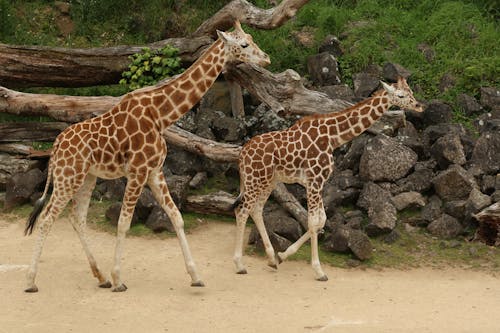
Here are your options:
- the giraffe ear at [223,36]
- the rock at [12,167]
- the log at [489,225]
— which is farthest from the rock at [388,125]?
the rock at [12,167]

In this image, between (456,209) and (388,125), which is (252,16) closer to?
(388,125)

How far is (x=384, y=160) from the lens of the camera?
45.6 ft

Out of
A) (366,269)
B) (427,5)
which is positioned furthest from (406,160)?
(427,5)

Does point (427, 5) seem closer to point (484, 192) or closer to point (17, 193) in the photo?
point (484, 192)

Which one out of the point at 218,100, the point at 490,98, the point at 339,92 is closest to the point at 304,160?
the point at 339,92

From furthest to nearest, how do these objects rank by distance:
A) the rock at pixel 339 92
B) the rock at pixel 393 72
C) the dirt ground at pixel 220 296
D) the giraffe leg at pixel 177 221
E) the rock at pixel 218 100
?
the rock at pixel 393 72 < the rock at pixel 218 100 < the rock at pixel 339 92 < the giraffe leg at pixel 177 221 < the dirt ground at pixel 220 296

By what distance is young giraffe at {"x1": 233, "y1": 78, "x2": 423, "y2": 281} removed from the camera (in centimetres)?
1151

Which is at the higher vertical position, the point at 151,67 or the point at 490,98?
the point at 151,67

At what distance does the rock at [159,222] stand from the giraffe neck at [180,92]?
232 centimetres

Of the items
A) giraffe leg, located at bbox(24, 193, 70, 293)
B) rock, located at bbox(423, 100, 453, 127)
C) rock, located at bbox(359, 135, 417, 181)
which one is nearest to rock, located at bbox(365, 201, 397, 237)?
rock, located at bbox(359, 135, 417, 181)

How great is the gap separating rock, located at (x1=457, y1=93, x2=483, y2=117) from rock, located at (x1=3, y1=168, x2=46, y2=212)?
8.13 metres

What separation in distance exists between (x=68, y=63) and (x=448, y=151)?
7.02 metres

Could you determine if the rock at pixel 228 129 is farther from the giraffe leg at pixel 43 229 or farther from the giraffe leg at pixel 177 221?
the giraffe leg at pixel 43 229

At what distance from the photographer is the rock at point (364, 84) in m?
Result: 15.9
